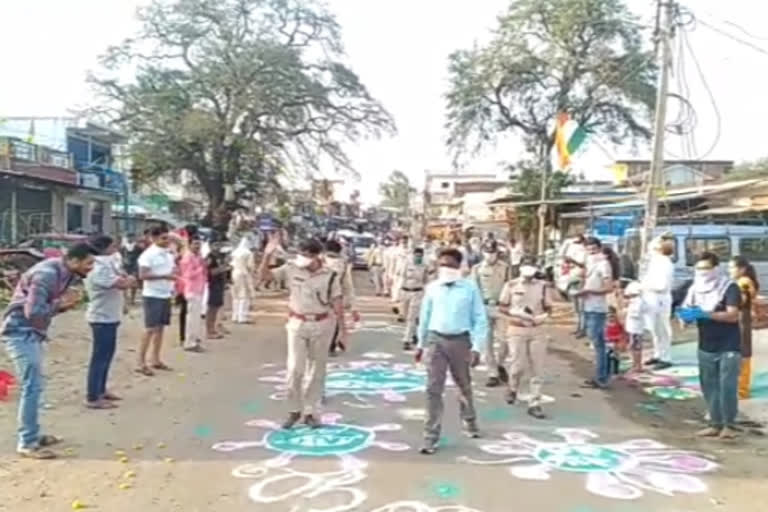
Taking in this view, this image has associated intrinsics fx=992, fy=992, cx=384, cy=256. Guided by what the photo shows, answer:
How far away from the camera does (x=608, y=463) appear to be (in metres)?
7.71

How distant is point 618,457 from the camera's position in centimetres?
793

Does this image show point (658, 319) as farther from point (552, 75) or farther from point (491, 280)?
point (552, 75)

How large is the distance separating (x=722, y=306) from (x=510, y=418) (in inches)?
86.7

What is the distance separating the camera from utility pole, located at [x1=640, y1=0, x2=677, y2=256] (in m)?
16.1

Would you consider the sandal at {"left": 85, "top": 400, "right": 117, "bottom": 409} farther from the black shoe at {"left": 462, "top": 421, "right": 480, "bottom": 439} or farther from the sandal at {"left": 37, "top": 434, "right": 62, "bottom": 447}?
the black shoe at {"left": 462, "top": 421, "right": 480, "bottom": 439}

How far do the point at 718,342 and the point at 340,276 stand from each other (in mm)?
3564

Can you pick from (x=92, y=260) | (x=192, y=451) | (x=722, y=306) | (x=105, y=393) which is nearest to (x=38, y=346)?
(x=92, y=260)

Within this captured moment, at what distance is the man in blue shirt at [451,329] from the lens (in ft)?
26.9

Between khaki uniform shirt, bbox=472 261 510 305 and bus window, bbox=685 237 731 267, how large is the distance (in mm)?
9260

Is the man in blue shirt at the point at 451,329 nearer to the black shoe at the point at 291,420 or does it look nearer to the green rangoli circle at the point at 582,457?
the green rangoli circle at the point at 582,457

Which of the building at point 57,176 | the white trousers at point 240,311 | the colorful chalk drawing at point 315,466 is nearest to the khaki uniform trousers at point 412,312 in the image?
the white trousers at point 240,311

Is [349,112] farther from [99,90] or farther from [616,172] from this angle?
[616,172]

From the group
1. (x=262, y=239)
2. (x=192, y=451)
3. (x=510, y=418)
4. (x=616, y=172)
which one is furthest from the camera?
(x=262, y=239)

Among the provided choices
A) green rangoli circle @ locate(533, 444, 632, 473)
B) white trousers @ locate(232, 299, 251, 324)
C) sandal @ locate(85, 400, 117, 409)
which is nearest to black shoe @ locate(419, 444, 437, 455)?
green rangoli circle @ locate(533, 444, 632, 473)
